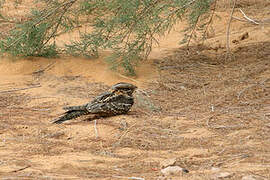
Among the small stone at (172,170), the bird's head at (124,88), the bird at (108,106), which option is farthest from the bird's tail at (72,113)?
the small stone at (172,170)

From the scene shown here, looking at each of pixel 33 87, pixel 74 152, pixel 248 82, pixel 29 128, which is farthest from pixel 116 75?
pixel 74 152

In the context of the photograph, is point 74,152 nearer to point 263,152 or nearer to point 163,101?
point 263,152

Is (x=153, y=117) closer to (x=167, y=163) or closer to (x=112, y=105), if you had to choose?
(x=112, y=105)

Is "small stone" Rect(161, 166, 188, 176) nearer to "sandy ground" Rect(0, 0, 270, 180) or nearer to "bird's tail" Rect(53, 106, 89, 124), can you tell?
"sandy ground" Rect(0, 0, 270, 180)

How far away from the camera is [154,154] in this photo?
4.23 m

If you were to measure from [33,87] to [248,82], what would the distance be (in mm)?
3134

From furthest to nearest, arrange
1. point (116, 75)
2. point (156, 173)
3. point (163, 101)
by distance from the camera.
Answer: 1. point (116, 75)
2. point (163, 101)
3. point (156, 173)

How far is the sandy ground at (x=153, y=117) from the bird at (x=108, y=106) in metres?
0.10

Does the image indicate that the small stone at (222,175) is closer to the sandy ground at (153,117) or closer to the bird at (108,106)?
the sandy ground at (153,117)

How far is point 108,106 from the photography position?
5.50m

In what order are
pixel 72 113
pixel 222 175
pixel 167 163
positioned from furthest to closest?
pixel 72 113 < pixel 167 163 < pixel 222 175

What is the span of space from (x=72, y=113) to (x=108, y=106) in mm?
427

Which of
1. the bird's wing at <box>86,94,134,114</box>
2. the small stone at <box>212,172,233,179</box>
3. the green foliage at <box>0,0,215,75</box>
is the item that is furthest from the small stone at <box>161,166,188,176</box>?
the green foliage at <box>0,0,215,75</box>

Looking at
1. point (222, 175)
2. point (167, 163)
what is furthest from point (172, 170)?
point (222, 175)
